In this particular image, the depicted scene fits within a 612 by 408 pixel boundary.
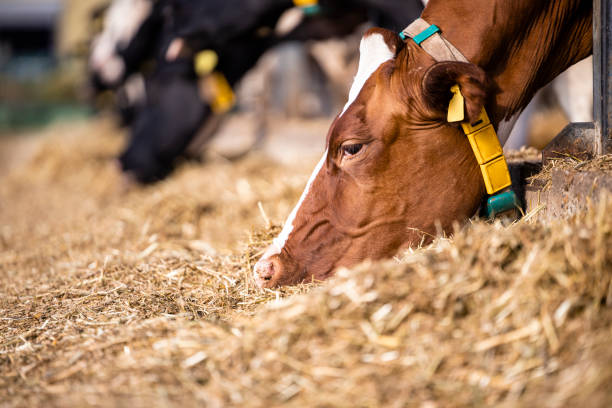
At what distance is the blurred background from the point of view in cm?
387

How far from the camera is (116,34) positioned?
217 inches

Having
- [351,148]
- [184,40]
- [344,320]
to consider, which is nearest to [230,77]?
[184,40]

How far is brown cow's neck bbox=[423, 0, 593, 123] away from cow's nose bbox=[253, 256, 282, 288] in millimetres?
847

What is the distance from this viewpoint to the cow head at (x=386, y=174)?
184cm

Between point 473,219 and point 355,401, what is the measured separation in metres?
0.93

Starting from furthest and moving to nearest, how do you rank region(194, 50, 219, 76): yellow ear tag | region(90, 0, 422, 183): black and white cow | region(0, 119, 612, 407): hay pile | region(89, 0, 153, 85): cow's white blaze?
region(89, 0, 153, 85): cow's white blaze < region(194, 50, 219, 76): yellow ear tag < region(90, 0, 422, 183): black and white cow < region(0, 119, 612, 407): hay pile

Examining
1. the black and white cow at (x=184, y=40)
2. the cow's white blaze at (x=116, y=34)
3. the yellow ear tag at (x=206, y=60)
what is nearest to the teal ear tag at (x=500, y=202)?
the black and white cow at (x=184, y=40)

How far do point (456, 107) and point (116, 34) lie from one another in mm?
4552

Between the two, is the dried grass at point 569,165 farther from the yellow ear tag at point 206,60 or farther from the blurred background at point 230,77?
the yellow ear tag at point 206,60

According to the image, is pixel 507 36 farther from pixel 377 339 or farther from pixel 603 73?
pixel 377 339

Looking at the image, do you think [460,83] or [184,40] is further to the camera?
[184,40]

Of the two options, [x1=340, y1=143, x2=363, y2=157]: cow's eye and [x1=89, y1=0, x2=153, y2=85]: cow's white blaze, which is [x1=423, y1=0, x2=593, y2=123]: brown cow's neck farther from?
[x1=89, y1=0, x2=153, y2=85]: cow's white blaze

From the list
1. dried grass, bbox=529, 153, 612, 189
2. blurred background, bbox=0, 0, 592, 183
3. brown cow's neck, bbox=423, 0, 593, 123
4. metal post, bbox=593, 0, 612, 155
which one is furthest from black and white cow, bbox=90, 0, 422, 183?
dried grass, bbox=529, 153, 612, 189

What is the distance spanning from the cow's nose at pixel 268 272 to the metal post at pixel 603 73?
106 centimetres
